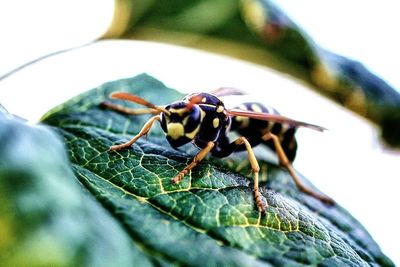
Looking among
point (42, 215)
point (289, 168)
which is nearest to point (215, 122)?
point (289, 168)

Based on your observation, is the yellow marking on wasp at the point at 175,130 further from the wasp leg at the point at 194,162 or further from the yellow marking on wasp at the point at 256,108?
the yellow marking on wasp at the point at 256,108

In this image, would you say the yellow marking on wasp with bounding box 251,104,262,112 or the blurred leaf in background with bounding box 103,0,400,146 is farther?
the blurred leaf in background with bounding box 103,0,400,146

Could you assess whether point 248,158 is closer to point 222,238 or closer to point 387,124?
point 222,238

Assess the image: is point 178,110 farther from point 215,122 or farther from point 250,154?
point 250,154

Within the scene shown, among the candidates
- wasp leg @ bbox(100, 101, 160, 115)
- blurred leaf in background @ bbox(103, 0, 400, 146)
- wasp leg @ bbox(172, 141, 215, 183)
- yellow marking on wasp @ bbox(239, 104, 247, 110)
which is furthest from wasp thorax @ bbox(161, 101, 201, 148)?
blurred leaf in background @ bbox(103, 0, 400, 146)

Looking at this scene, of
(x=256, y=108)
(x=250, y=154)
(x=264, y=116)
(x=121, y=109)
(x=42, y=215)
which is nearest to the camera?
(x=42, y=215)

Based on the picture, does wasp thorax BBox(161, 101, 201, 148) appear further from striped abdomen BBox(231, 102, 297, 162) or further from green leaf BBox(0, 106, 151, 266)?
green leaf BBox(0, 106, 151, 266)

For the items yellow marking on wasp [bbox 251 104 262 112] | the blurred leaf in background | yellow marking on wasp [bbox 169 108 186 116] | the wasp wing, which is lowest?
yellow marking on wasp [bbox 169 108 186 116]
